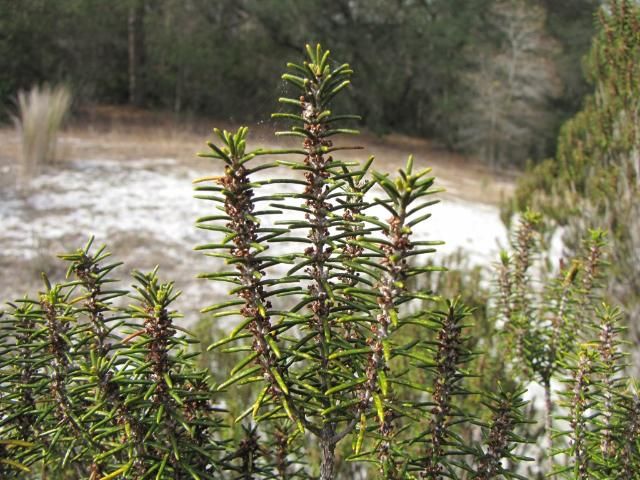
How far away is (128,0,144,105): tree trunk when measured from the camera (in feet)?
51.5

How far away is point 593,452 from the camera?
987mm

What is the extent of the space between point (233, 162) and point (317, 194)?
142 mm

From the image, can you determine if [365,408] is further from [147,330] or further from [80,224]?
[80,224]

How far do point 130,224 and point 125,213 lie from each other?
398 millimetres

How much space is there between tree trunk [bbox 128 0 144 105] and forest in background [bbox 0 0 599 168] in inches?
1.5

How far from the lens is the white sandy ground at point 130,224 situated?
6.23 meters

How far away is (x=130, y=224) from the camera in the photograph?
7352 millimetres

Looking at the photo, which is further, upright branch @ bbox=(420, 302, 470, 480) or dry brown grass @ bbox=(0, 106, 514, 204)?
dry brown grass @ bbox=(0, 106, 514, 204)

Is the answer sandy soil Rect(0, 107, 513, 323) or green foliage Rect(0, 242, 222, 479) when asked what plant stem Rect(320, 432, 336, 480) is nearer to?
green foliage Rect(0, 242, 222, 479)

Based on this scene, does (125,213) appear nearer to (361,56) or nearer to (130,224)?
(130,224)

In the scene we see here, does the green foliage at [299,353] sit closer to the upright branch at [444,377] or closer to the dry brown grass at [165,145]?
the upright branch at [444,377]

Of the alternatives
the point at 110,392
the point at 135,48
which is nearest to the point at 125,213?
the point at 110,392

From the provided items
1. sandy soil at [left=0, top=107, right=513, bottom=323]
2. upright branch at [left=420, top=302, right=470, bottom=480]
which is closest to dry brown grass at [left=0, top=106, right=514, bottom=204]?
sandy soil at [left=0, top=107, right=513, bottom=323]

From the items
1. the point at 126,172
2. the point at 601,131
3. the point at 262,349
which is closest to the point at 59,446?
the point at 262,349
